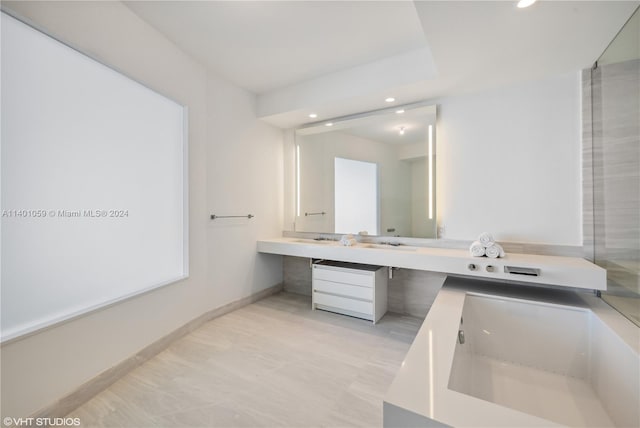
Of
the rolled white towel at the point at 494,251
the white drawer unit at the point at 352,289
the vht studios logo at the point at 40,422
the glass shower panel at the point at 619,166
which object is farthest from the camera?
the white drawer unit at the point at 352,289

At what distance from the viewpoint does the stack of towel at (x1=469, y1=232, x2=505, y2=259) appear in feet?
6.92

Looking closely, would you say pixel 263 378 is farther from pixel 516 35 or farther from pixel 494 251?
pixel 516 35

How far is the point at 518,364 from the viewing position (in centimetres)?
179

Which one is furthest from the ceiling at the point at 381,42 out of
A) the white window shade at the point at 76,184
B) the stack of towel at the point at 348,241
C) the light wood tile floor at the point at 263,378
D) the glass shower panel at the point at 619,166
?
the light wood tile floor at the point at 263,378

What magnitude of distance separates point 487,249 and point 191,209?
266 cm

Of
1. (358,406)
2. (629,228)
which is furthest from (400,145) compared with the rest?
(358,406)

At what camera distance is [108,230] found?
1851 mm

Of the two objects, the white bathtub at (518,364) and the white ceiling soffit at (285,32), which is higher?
the white ceiling soffit at (285,32)

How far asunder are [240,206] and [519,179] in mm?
2872

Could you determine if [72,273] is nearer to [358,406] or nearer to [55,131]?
[55,131]

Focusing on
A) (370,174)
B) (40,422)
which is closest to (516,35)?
(370,174)

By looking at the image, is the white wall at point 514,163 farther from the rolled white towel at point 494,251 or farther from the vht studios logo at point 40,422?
the vht studios logo at point 40,422

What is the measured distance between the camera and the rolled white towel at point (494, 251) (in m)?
2.11

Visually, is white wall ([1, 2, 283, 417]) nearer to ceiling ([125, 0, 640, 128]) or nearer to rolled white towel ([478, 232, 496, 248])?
ceiling ([125, 0, 640, 128])
